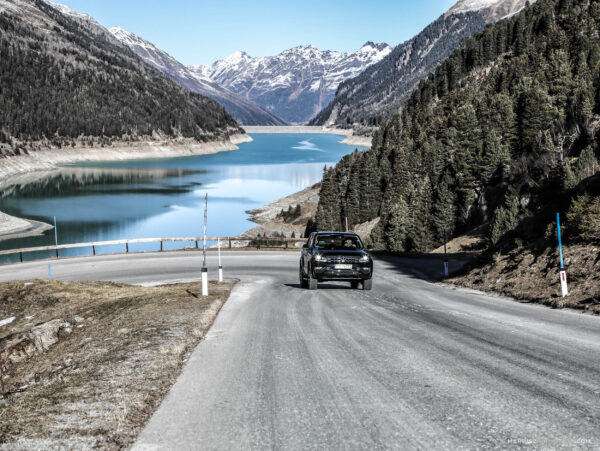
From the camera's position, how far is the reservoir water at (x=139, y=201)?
90625 mm

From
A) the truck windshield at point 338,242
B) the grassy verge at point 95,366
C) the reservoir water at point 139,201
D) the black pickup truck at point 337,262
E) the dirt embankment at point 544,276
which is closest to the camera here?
the grassy verge at point 95,366

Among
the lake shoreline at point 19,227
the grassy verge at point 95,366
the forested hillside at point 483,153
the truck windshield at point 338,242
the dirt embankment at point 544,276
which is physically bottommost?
the grassy verge at point 95,366

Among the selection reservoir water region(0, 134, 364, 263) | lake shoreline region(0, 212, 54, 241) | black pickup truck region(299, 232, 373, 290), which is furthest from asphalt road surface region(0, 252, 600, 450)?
lake shoreline region(0, 212, 54, 241)

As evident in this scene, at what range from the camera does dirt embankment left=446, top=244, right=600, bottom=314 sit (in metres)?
15.8

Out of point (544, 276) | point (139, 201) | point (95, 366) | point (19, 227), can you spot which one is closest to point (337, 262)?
point (544, 276)

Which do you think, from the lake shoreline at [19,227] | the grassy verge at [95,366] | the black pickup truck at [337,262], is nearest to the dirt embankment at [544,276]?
the black pickup truck at [337,262]

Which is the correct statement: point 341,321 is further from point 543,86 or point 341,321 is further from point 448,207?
point 543,86

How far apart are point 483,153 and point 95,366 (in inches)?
3513

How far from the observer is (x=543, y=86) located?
99438mm

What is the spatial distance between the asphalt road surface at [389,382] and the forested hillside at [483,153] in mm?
37225

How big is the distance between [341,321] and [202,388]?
5962 millimetres

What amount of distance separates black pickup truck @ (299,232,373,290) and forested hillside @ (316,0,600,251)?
98.3ft

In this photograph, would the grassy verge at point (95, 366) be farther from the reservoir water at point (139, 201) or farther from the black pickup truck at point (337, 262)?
the reservoir water at point (139, 201)

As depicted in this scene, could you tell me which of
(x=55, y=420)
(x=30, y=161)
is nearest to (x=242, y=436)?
(x=55, y=420)
